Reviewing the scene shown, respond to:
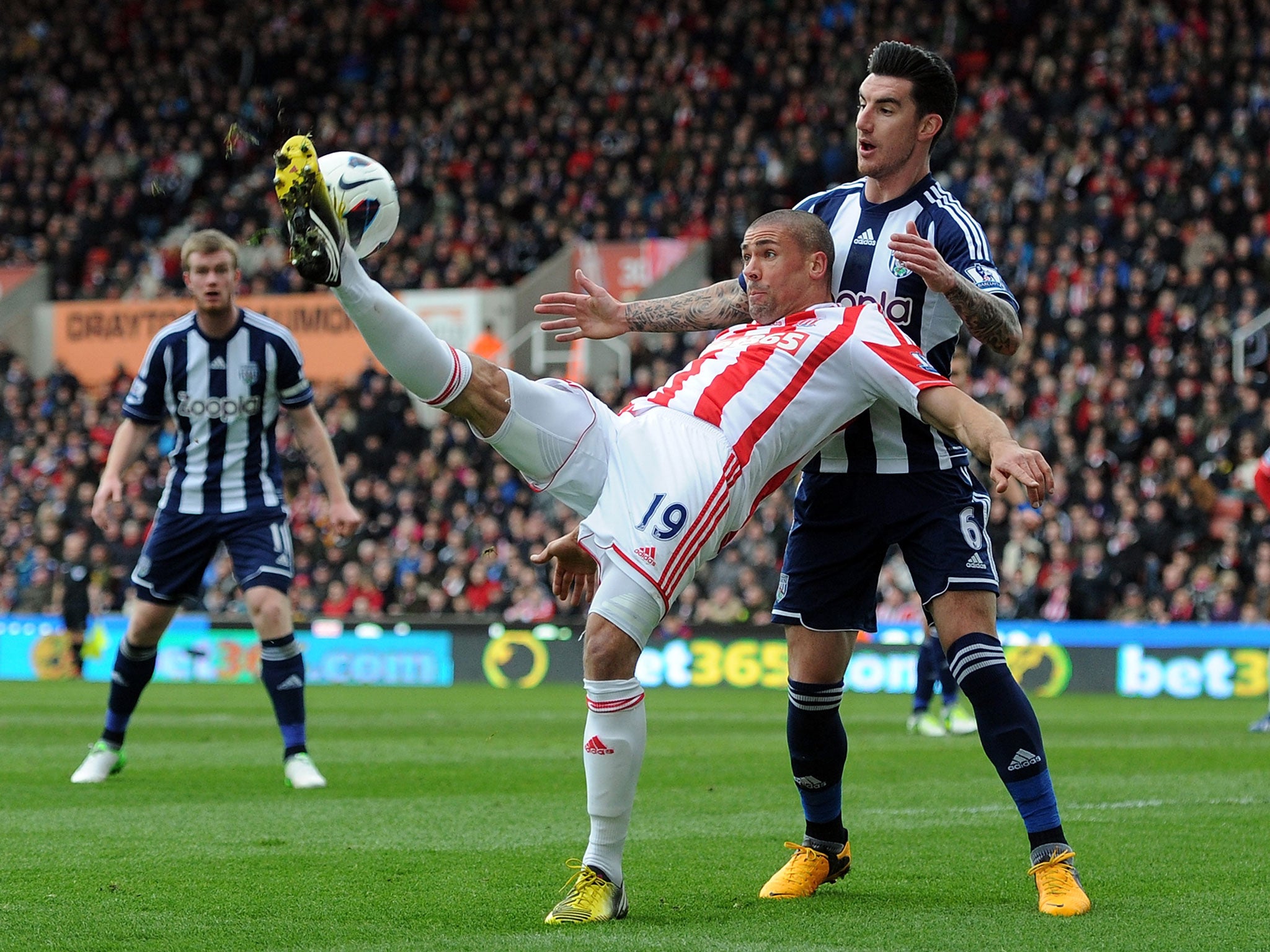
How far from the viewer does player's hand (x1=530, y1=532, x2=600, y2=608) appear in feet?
15.7

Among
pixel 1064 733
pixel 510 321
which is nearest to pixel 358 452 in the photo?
pixel 510 321

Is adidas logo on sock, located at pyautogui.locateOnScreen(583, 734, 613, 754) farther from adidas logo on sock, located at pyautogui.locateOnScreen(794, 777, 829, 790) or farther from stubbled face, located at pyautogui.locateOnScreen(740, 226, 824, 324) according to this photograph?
stubbled face, located at pyautogui.locateOnScreen(740, 226, 824, 324)

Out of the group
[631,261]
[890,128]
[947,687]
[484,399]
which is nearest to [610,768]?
[484,399]

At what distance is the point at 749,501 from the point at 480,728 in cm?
818

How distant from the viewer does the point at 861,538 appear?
493 centimetres

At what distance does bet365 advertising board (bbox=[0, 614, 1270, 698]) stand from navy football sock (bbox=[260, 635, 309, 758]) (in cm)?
994

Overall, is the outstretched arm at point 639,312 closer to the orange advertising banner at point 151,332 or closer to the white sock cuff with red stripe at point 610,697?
the white sock cuff with red stripe at point 610,697

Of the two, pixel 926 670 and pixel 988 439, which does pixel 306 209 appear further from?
pixel 926 670

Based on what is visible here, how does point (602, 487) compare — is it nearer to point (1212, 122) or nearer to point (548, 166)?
point (1212, 122)

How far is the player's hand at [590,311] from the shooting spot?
5047 millimetres

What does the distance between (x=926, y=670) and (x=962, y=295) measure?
303 inches

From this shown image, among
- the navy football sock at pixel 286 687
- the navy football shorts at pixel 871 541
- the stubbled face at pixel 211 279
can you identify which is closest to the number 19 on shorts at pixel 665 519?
the navy football shorts at pixel 871 541

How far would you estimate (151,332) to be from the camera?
28.5 meters

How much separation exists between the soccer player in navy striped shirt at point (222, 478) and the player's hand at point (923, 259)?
13.1 ft
